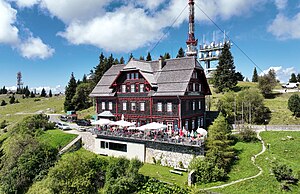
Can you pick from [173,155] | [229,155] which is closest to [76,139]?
[173,155]

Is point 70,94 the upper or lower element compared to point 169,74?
lower

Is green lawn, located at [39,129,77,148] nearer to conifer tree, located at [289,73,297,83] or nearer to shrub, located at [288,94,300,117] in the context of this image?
shrub, located at [288,94,300,117]

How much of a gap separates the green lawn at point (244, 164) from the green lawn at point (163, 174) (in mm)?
2394

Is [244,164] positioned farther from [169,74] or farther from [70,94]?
[70,94]

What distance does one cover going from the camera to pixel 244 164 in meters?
25.6

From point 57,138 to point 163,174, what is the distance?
20.9m

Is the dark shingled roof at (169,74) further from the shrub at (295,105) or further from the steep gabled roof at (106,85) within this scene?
the shrub at (295,105)

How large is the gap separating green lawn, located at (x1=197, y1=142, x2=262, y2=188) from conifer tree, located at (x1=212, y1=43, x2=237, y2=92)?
3043 centimetres

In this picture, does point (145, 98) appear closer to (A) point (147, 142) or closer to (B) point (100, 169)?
(A) point (147, 142)

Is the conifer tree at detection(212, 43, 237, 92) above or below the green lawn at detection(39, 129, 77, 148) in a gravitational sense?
above

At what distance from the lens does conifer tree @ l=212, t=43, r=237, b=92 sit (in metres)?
60.2

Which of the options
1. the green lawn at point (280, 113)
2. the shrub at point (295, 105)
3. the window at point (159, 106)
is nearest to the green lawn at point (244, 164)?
the window at point (159, 106)

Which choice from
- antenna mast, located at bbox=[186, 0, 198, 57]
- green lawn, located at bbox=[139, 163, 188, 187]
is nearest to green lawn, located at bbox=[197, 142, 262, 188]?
green lawn, located at bbox=[139, 163, 188, 187]

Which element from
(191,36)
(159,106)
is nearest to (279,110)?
(191,36)
